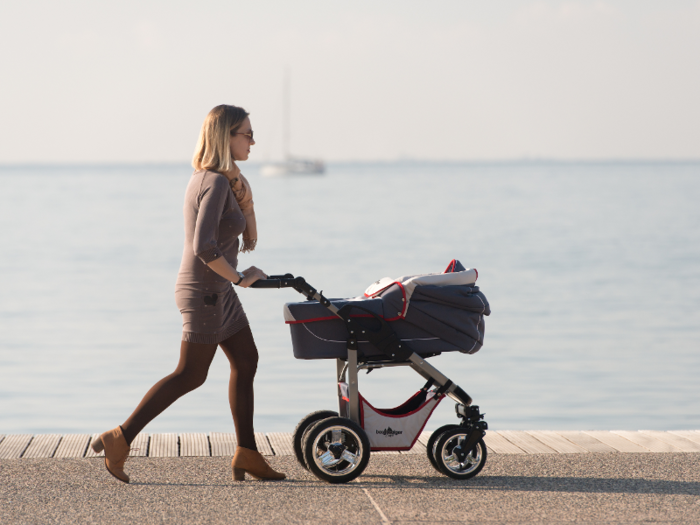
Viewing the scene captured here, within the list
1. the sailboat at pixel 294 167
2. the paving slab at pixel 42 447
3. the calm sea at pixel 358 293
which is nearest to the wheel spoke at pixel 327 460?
the paving slab at pixel 42 447

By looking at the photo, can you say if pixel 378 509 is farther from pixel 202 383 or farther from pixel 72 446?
pixel 72 446

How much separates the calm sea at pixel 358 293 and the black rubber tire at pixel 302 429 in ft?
13.4

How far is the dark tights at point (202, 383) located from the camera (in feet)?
13.8

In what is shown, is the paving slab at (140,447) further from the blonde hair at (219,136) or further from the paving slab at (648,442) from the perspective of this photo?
the paving slab at (648,442)

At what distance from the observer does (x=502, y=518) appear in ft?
12.3

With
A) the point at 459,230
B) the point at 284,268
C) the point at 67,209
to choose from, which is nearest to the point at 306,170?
the point at 67,209

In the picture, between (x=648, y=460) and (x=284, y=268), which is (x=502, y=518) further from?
(x=284, y=268)

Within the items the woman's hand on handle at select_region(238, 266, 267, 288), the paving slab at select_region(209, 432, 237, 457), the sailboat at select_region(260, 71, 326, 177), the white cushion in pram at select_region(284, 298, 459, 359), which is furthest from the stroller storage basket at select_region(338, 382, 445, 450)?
the sailboat at select_region(260, 71, 326, 177)

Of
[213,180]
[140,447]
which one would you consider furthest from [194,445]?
[213,180]

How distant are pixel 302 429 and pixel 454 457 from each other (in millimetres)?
737

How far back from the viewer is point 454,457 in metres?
4.39

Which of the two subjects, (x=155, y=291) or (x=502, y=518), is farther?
(x=155, y=291)

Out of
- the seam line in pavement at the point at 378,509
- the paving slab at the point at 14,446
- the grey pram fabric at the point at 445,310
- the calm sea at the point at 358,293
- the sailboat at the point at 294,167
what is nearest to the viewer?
the seam line in pavement at the point at 378,509

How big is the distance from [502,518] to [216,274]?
1638 millimetres
